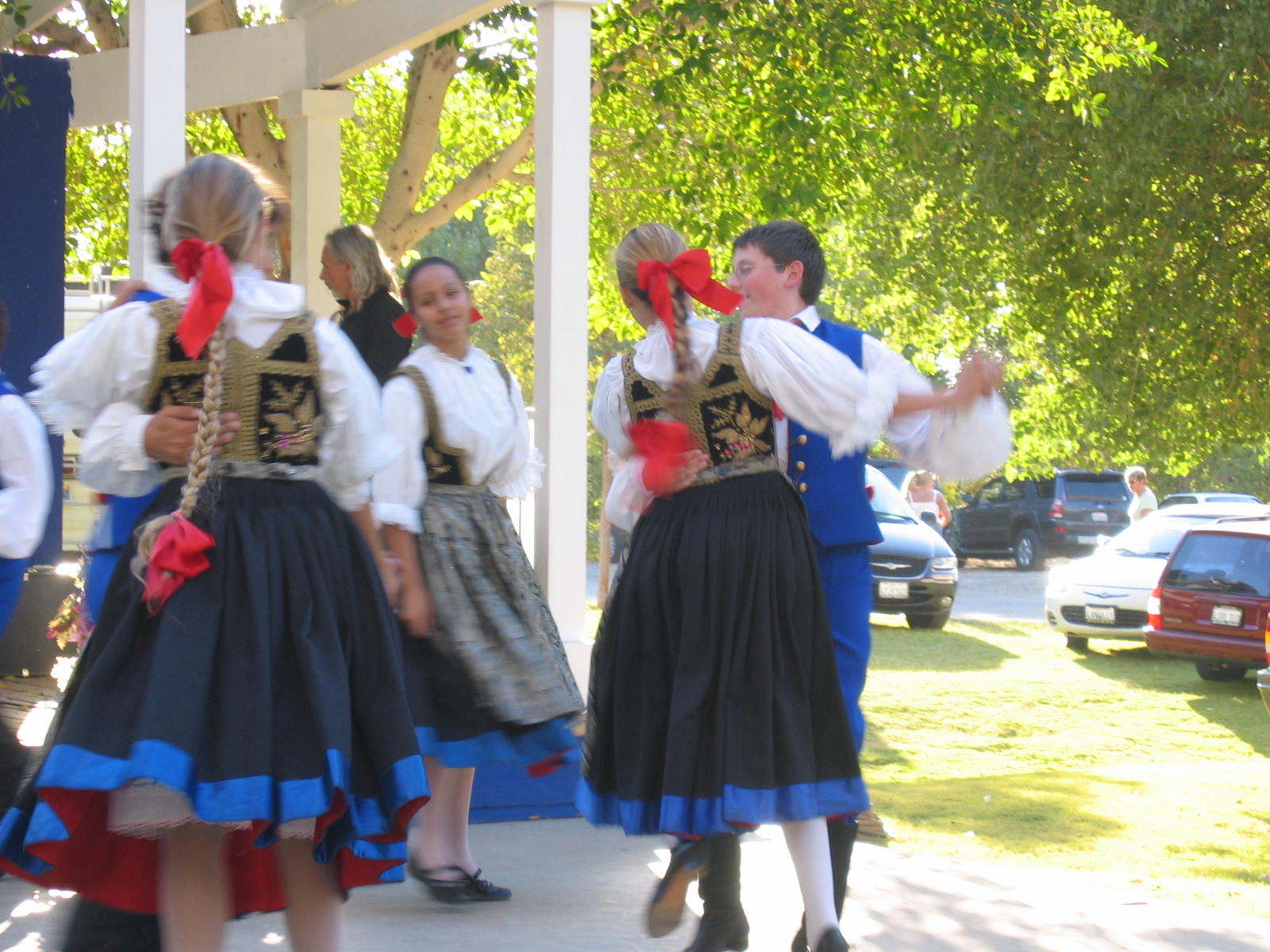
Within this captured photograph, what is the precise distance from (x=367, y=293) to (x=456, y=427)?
90 cm

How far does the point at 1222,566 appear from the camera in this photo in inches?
524

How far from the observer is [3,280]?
337 inches

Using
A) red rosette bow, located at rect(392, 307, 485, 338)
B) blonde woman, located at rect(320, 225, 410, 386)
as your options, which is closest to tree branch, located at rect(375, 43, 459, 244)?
blonde woman, located at rect(320, 225, 410, 386)

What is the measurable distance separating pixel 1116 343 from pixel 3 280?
9.09m

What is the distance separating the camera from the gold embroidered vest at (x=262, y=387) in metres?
2.75

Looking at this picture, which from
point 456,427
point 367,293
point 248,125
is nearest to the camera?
point 456,427

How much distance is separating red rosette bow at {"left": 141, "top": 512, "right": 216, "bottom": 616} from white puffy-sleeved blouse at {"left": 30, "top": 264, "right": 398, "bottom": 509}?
21 cm

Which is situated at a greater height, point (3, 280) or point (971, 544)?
point (3, 280)

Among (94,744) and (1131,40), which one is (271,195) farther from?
(1131,40)

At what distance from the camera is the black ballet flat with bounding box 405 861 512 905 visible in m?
4.18

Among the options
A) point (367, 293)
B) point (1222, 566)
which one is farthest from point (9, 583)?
point (1222, 566)

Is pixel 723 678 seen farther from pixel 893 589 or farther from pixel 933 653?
pixel 893 589

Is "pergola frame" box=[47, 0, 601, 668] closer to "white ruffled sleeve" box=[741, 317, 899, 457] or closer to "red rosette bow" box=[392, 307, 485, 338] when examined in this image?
"red rosette bow" box=[392, 307, 485, 338]

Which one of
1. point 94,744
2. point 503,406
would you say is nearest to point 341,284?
point 503,406
